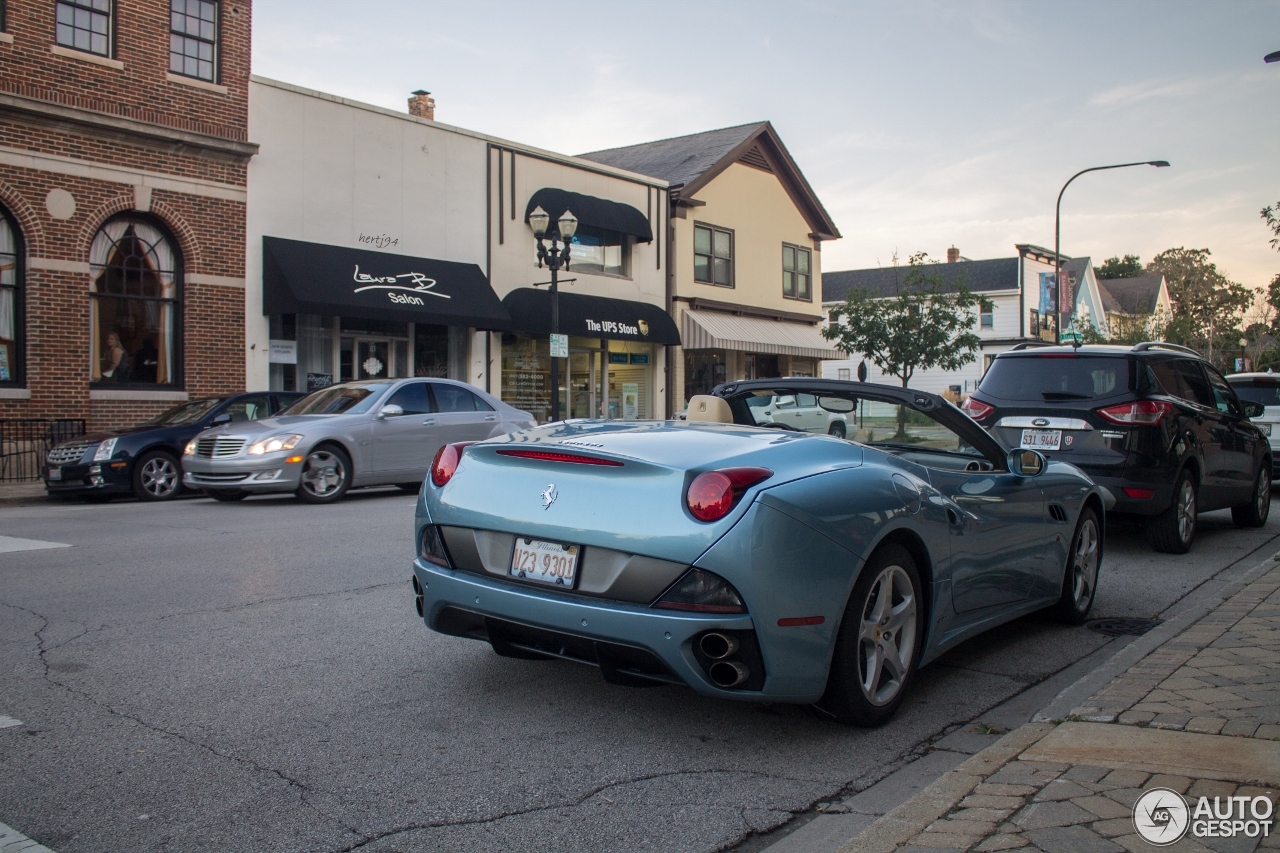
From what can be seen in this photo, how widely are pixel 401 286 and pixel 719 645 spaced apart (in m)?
18.8

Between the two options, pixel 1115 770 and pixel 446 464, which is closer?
pixel 1115 770

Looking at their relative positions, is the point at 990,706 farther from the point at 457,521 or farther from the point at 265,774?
the point at 265,774

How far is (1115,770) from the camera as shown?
3.52m

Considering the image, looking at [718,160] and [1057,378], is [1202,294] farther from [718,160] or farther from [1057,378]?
[1057,378]

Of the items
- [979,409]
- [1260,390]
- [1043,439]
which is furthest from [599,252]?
[1043,439]

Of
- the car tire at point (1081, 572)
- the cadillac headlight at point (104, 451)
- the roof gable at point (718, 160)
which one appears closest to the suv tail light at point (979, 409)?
the car tire at point (1081, 572)

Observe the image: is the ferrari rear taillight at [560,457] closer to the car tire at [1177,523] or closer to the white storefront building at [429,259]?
the car tire at [1177,523]

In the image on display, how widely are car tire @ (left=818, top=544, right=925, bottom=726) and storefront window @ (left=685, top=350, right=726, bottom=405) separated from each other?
25.9 m

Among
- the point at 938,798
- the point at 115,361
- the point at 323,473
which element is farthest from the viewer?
the point at 115,361

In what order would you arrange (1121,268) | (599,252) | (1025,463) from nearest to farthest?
(1025,463) → (599,252) → (1121,268)

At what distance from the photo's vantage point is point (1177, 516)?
8.97 metres

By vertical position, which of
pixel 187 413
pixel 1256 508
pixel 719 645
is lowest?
pixel 1256 508

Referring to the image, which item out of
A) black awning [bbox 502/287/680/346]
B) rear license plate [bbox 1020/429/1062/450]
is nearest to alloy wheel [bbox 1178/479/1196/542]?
rear license plate [bbox 1020/429/1062/450]

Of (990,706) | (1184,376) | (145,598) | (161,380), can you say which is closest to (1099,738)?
(990,706)
